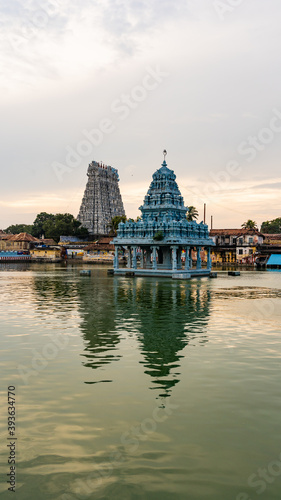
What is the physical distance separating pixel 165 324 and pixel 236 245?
97671 mm

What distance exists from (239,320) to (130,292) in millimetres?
17304

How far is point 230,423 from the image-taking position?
33.0 feet

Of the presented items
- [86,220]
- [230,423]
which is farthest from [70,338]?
[86,220]

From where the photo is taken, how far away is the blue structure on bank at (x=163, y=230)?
59.6 metres

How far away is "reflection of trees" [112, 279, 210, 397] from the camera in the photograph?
47.6 ft

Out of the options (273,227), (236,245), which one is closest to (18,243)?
(236,245)

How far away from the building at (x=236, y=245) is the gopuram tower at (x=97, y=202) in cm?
4743

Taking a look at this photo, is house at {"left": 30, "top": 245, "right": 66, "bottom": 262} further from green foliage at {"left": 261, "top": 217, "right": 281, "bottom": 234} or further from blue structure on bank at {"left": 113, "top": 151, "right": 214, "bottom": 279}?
blue structure on bank at {"left": 113, "top": 151, "right": 214, "bottom": 279}

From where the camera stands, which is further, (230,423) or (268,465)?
(230,423)

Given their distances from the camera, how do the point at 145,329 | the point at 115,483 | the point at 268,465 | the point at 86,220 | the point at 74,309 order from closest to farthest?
the point at 115,483
the point at 268,465
the point at 145,329
the point at 74,309
the point at 86,220

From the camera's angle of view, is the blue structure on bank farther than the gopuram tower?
No

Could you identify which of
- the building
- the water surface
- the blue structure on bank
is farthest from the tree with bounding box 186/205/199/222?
the water surface

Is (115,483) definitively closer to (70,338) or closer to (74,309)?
(70,338)

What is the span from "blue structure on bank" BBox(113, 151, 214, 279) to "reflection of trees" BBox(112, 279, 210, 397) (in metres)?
18.8
